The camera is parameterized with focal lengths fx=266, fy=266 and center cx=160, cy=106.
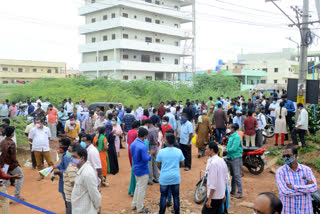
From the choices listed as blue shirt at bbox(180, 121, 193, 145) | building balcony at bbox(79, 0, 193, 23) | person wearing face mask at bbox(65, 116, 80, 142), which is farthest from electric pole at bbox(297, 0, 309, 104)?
building balcony at bbox(79, 0, 193, 23)

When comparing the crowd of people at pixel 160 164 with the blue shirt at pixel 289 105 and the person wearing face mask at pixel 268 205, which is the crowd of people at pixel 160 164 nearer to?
the person wearing face mask at pixel 268 205

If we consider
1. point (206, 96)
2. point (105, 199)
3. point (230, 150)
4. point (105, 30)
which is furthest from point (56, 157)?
point (105, 30)

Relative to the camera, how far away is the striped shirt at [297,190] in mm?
3674

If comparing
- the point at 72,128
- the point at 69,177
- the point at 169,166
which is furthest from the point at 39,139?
the point at 169,166

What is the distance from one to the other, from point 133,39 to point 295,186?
3618 centimetres

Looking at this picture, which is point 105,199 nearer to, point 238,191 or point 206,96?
point 238,191

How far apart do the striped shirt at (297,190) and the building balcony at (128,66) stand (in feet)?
107

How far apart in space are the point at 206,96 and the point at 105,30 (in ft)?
65.5

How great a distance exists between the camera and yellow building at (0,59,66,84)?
154 feet

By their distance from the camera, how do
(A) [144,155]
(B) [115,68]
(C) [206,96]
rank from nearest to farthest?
(A) [144,155]
(C) [206,96]
(B) [115,68]

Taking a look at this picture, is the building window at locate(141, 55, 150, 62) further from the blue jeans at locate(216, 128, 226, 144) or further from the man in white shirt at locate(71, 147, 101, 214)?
the man in white shirt at locate(71, 147, 101, 214)

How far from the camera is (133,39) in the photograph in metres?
37.8

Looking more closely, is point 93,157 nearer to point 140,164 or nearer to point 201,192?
point 140,164

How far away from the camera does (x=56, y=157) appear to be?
10773mm
